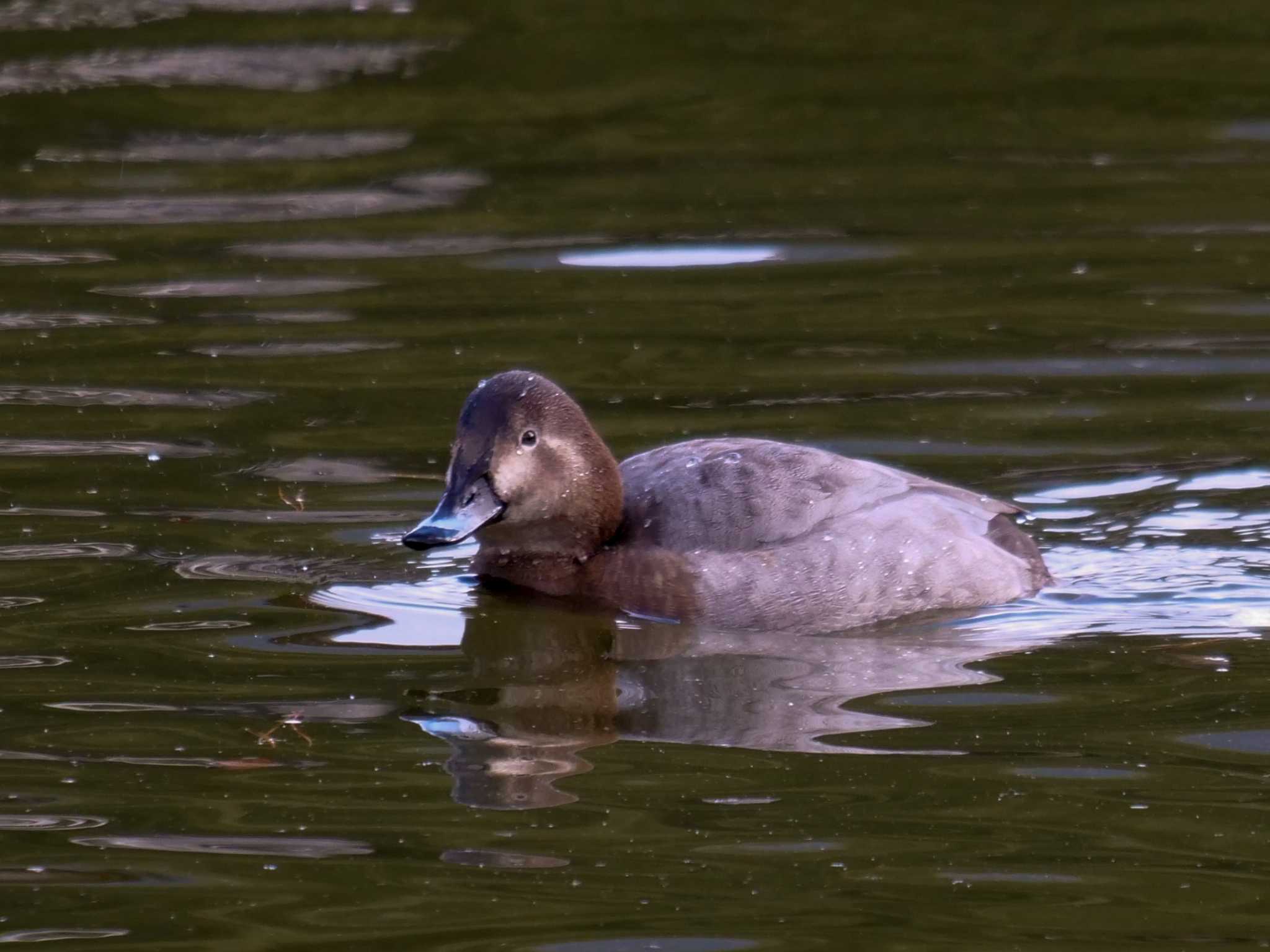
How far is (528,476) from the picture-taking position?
7.60 metres

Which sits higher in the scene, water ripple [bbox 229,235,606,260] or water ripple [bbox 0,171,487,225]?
water ripple [bbox 0,171,487,225]

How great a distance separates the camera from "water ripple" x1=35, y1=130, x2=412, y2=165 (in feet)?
44.8

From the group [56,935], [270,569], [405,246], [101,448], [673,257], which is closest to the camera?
[56,935]

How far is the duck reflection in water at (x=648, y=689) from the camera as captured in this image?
6.20 meters

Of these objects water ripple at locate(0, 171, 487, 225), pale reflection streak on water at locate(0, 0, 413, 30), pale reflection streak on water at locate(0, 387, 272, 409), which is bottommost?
pale reflection streak on water at locate(0, 387, 272, 409)

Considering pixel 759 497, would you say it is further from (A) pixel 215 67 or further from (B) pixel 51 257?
(A) pixel 215 67

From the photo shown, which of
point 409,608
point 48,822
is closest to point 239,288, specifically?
point 409,608

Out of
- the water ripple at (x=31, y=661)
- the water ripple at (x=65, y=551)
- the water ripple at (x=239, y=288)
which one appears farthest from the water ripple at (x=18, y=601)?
the water ripple at (x=239, y=288)

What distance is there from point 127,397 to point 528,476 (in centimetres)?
284

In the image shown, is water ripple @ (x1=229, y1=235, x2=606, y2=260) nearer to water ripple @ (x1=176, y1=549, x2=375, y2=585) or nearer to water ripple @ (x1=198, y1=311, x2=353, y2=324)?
water ripple @ (x1=198, y1=311, x2=353, y2=324)

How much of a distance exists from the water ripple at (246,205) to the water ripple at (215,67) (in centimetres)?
169

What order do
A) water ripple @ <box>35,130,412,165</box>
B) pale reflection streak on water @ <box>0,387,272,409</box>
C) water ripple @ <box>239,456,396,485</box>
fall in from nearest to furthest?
water ripple @ <box>239,456,396,485</box> < pale reflection streak on water @ <box>0,387,272,409</box> < water ripple @ <box>35,130,412,165</box>

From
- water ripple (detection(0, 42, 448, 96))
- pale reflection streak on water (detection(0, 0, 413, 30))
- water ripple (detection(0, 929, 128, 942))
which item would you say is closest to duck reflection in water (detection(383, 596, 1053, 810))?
water ripple (detection(0, 929, 128, 942))

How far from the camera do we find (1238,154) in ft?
43.2
